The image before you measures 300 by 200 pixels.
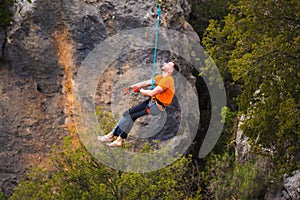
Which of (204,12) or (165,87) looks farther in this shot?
(204,12)

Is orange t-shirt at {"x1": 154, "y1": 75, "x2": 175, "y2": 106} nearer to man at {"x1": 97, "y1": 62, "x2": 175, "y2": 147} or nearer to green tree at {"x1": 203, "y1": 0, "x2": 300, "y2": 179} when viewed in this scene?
man at {"x1": 97, "y1": 62, "x2": 175, "y2": 147}

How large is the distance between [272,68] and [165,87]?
9.46 feet

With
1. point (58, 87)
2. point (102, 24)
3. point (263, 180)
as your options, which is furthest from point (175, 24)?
point (263, 180)

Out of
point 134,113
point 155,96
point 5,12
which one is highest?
point 155,96

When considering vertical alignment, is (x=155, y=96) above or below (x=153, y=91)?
below

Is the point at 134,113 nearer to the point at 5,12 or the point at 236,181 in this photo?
the point at 236,181

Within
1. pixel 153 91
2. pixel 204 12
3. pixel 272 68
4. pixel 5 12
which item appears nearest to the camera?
pixel 153 91

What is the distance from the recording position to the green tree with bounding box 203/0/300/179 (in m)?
12.4

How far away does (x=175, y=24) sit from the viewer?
59.0 feet

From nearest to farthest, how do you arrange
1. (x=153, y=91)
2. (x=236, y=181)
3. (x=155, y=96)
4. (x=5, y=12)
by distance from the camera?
(x=153, y=91)
(x=155, y=96)
(x=236, y=181)
(x=5, y=12)

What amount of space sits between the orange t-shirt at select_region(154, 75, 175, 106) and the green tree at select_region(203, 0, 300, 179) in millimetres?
2234

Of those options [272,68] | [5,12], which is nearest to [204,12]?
[5,12]

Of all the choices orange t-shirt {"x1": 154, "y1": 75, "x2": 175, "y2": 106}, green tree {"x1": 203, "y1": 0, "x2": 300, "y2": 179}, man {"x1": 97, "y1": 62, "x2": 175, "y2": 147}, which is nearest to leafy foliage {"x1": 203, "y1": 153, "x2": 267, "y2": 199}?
green tree {"x1": 203, "y1": 0, "x2": 300, "y2": 179}

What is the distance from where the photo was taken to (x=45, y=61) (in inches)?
697
